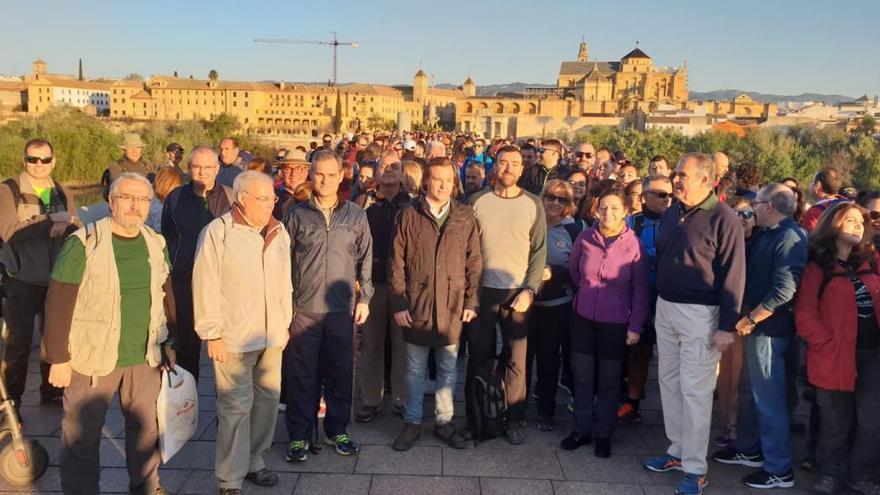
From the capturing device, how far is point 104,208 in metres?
6.99

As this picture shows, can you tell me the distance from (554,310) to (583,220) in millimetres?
1084

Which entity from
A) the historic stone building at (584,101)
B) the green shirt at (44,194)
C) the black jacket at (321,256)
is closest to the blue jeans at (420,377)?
the black jacket at (321,256)

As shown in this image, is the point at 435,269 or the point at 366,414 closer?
the point at 435,269

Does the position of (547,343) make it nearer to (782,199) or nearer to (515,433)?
(515,433)

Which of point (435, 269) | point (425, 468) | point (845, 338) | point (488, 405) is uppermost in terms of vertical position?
point (435, 269)

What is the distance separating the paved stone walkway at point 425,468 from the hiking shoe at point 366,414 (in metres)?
0.11

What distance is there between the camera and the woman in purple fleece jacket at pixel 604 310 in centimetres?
395

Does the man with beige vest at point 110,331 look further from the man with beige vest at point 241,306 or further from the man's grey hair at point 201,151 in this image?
the man's grey hair at point 201,151

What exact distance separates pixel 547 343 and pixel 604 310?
1.99ft

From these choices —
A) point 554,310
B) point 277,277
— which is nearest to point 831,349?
point 554,310

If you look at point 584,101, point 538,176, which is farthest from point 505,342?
point 584,101

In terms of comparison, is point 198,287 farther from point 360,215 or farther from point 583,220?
point 583,220

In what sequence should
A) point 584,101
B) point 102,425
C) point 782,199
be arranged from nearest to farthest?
1. point 102,425
2. point 782,199
3. point 584,101

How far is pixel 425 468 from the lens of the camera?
3.79 metres
